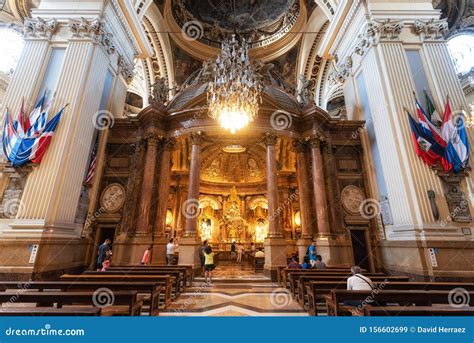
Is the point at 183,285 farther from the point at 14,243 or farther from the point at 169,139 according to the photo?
the point at 169,139

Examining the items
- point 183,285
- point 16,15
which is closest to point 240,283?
point 183,285

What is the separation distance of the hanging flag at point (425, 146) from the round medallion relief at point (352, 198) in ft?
11.2

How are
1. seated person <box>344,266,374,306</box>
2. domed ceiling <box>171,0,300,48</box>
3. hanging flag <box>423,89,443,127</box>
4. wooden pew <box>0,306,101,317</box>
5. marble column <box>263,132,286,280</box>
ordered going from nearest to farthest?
wooden pew <box>0,306,101,317</box>
seated person <box>344,266,374,306</box>
hanging flag <box>423,89,443,127</box>
marble column <box>263,132,286,280</box>
domed ceiling <box>171,0,300,48</box>

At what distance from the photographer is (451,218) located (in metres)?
7.73

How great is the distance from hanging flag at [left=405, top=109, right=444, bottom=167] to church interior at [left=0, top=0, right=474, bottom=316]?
44mm

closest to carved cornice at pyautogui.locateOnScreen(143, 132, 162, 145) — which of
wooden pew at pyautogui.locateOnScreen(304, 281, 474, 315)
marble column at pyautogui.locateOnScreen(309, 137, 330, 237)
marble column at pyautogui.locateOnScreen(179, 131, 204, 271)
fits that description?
marble column at pyautogui.locateOnScreen(179, 131, 204, 271)

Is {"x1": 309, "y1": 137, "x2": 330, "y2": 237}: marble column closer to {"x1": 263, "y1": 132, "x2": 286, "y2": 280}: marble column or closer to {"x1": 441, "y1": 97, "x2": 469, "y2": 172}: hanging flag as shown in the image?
{"x1": 263, "y1": 132, "x2": 286, "y2": 280}: marble column

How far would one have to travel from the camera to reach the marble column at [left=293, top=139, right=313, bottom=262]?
10452mm

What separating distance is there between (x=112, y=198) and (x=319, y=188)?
9.90 m

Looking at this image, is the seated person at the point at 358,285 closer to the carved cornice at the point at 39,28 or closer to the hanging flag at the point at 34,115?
the hanging flag at the point at 34,115

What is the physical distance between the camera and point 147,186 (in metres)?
10.8

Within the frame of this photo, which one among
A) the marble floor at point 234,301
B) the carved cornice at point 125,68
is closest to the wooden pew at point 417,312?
the marble floor at point 234,301

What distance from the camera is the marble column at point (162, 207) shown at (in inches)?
405

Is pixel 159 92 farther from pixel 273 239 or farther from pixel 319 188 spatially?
pixel 319 188
